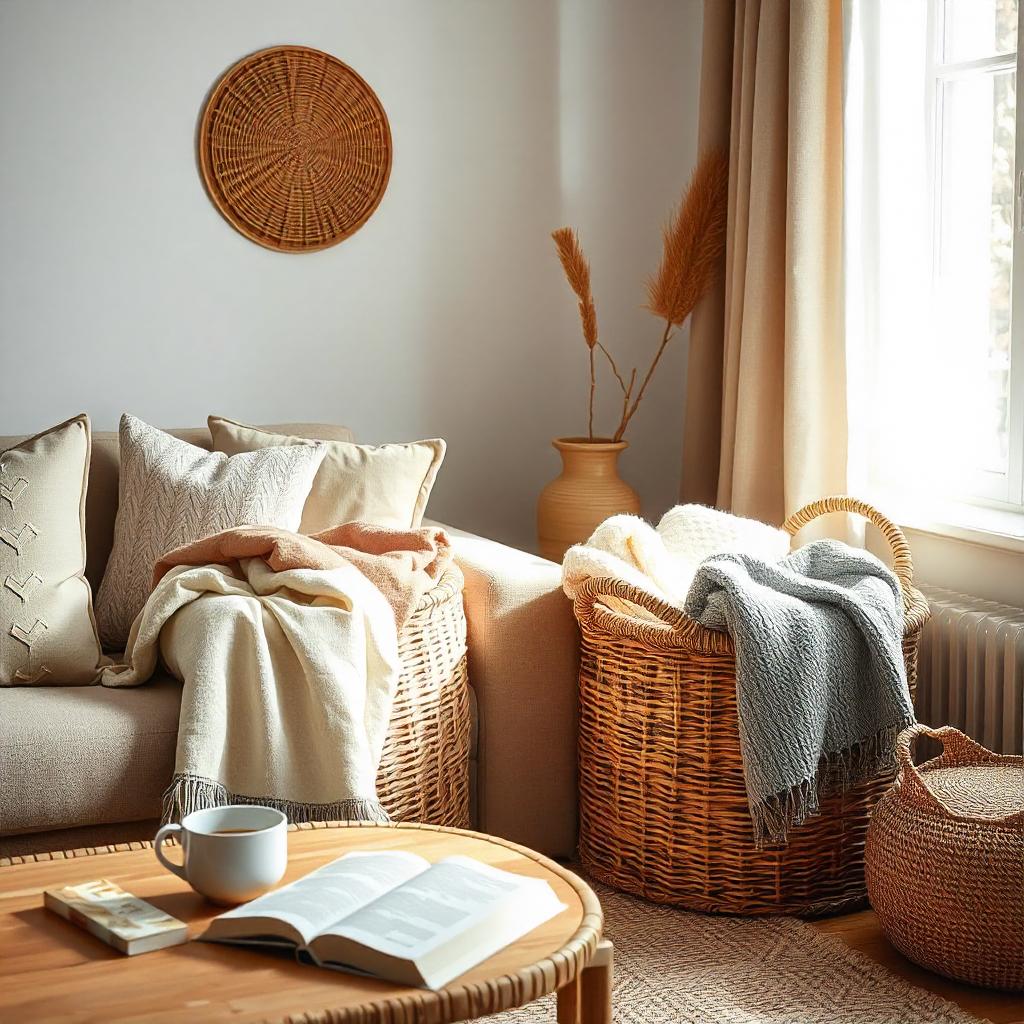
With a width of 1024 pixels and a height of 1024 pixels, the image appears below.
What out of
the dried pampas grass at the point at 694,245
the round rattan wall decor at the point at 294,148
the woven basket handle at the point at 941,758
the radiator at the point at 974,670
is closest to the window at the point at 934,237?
the radiator at the point at 974,670

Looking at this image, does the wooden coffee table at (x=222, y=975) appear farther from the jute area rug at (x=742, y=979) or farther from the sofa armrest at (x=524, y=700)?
the sofa armrest at (x=524, y=700)

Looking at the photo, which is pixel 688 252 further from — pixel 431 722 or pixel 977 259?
pixel 431 722

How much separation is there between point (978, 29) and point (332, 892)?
2.46 meters

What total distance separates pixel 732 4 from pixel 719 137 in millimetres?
347

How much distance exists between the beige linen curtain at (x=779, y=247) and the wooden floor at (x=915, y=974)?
101 centimetres

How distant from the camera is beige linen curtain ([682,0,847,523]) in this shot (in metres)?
3.00

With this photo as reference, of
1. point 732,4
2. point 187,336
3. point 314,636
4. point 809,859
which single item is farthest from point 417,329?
point 809,859

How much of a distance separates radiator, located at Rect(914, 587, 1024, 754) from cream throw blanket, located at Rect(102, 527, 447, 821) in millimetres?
1162

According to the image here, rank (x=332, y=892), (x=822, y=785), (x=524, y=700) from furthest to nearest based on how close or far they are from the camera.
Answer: (x=524, y=700)
(x=822, y=785)
(x=332, y=892)

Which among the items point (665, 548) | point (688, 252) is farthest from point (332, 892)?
point (688, 252)

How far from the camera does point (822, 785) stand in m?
2.24

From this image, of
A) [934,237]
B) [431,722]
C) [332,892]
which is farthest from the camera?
[934,237]

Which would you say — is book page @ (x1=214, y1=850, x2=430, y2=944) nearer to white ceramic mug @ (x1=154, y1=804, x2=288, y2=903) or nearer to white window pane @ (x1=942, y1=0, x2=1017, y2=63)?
white ceramic mug @ (x1=154, y1=804, x2=288, y2=903)

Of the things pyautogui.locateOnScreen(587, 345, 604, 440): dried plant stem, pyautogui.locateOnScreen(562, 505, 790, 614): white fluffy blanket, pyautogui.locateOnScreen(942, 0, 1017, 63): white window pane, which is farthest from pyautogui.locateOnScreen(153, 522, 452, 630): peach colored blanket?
pyautogui.locateOnScreen(942, 0, 1017, 63): white window pane
